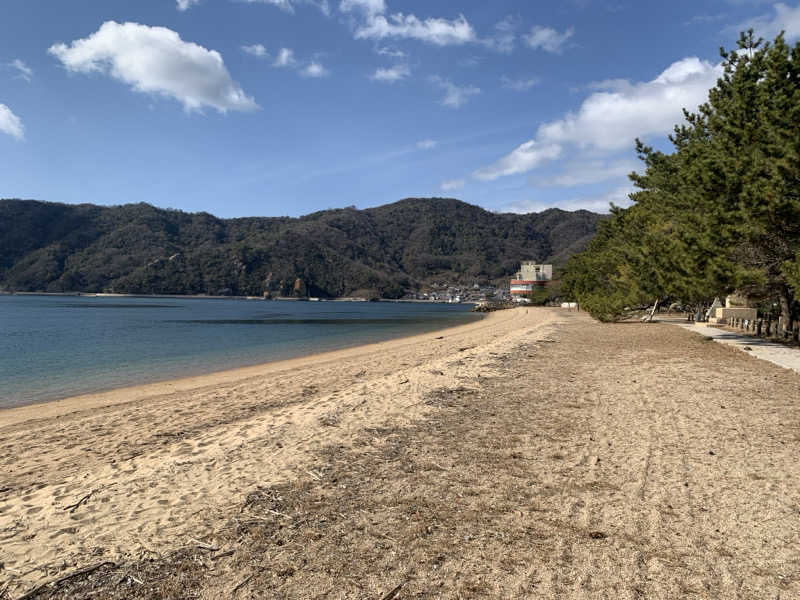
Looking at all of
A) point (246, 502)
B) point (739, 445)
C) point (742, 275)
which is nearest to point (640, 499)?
point (739, 445)

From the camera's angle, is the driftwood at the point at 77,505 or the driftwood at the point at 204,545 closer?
the driftwood at the point at 204,545

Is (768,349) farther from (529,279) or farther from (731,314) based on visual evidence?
(529,279)

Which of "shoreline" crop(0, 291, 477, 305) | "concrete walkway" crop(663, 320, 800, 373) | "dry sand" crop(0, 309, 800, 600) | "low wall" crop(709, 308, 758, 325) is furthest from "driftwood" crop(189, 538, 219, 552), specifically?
"shoreline" crop(0, 291, 477, 305)

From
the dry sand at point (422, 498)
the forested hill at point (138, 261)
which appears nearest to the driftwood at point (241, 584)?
the dry sand at point (422, 498)

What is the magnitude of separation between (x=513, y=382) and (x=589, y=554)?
7.24 m

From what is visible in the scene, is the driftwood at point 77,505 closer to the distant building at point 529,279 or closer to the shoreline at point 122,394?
the shoreline at point 122,394

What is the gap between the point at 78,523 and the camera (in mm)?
4109

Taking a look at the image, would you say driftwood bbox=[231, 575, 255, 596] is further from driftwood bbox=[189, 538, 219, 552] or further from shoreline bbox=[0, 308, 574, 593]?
shoreline bbox=[0, 308, 574, 593]

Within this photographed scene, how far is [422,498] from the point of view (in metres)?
4.54

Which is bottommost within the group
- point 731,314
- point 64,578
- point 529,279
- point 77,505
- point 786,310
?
point 77,505

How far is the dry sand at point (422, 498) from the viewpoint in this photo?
3223mm

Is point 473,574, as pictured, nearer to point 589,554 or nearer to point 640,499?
point 589,554

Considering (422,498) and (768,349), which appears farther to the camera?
(768,349)

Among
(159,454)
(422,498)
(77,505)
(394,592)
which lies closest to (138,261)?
(159,454)
